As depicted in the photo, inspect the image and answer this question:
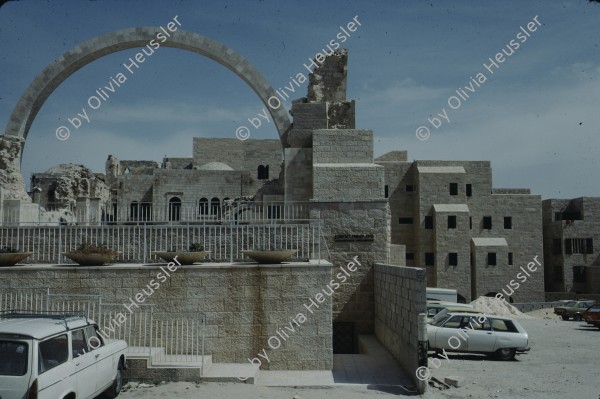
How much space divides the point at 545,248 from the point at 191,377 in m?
41.0

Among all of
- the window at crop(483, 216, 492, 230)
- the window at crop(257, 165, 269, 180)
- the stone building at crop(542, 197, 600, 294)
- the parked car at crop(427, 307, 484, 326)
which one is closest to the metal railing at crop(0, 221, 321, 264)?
the parked car at crop(427, 307, 484, 326)

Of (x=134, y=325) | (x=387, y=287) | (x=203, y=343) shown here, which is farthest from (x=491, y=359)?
(x=134, y=325)

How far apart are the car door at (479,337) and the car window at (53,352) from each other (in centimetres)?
1003

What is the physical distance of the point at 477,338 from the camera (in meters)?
13.1

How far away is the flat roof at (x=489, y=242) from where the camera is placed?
1497 inches

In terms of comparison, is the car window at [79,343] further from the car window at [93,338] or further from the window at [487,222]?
the window at [487,222]

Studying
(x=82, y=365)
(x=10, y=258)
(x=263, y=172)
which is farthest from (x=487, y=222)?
(x=82, y=365)

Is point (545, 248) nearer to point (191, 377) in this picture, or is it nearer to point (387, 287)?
point (387, 287)

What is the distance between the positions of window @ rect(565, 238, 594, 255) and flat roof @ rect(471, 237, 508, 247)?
19.7 feet

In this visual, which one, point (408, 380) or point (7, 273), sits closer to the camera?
point (408, 380)

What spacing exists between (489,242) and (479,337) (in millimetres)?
27031

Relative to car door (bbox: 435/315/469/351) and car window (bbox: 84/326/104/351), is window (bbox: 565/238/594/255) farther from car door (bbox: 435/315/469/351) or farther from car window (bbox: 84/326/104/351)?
car window (bbox: 84/326/104/351)

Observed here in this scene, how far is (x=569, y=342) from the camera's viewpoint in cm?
1662

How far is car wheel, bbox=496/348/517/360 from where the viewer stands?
12992 mm
